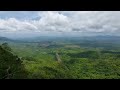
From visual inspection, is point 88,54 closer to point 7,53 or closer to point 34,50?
point 34,50

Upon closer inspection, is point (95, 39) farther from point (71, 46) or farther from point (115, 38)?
point (115, 38)
